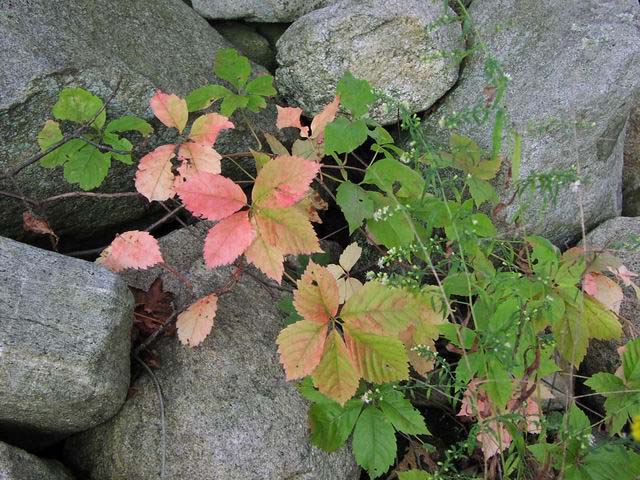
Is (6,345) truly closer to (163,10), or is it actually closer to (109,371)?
(109,371)

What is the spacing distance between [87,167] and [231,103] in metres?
0.55

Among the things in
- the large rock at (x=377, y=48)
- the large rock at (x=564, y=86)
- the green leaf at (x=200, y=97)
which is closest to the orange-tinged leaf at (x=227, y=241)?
the green leaf at (x=200, y=97)

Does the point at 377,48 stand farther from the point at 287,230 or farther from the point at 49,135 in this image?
the point at 49,135

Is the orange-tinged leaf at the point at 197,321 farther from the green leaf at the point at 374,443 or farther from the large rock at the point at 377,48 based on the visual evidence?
the large rock at the point at 377,48

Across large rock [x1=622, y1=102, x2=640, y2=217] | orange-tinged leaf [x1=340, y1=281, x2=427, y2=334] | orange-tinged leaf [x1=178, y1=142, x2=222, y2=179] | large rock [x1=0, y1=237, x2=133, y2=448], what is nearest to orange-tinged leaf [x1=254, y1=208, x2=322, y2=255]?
orange-tinged leaf [x1=340, y1=281, x2=427, y2=334]

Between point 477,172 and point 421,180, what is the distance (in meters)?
0.30

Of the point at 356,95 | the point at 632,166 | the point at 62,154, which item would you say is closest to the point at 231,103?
the point at 356,95

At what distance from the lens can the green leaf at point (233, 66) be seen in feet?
7.49

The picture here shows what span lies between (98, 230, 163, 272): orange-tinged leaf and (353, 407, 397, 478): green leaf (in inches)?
32.0

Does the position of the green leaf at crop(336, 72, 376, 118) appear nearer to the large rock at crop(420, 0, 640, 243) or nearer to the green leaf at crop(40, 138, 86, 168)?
the large rock at crop(420, 0, 640, 243)

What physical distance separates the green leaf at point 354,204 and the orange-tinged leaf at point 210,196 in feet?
1.40

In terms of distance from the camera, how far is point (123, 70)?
225cm

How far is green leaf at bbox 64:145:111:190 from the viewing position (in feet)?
6.68

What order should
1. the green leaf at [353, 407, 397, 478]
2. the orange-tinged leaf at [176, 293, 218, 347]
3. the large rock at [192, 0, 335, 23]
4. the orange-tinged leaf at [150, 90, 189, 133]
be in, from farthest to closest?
the large rock at [192, 0, 335, 23], the orange-tinged leaf at [150, 90, 189, 133], the orange-tinged leaf at [176, 293, 218, 347], the green leaf at [353, 407, 397, 478]
